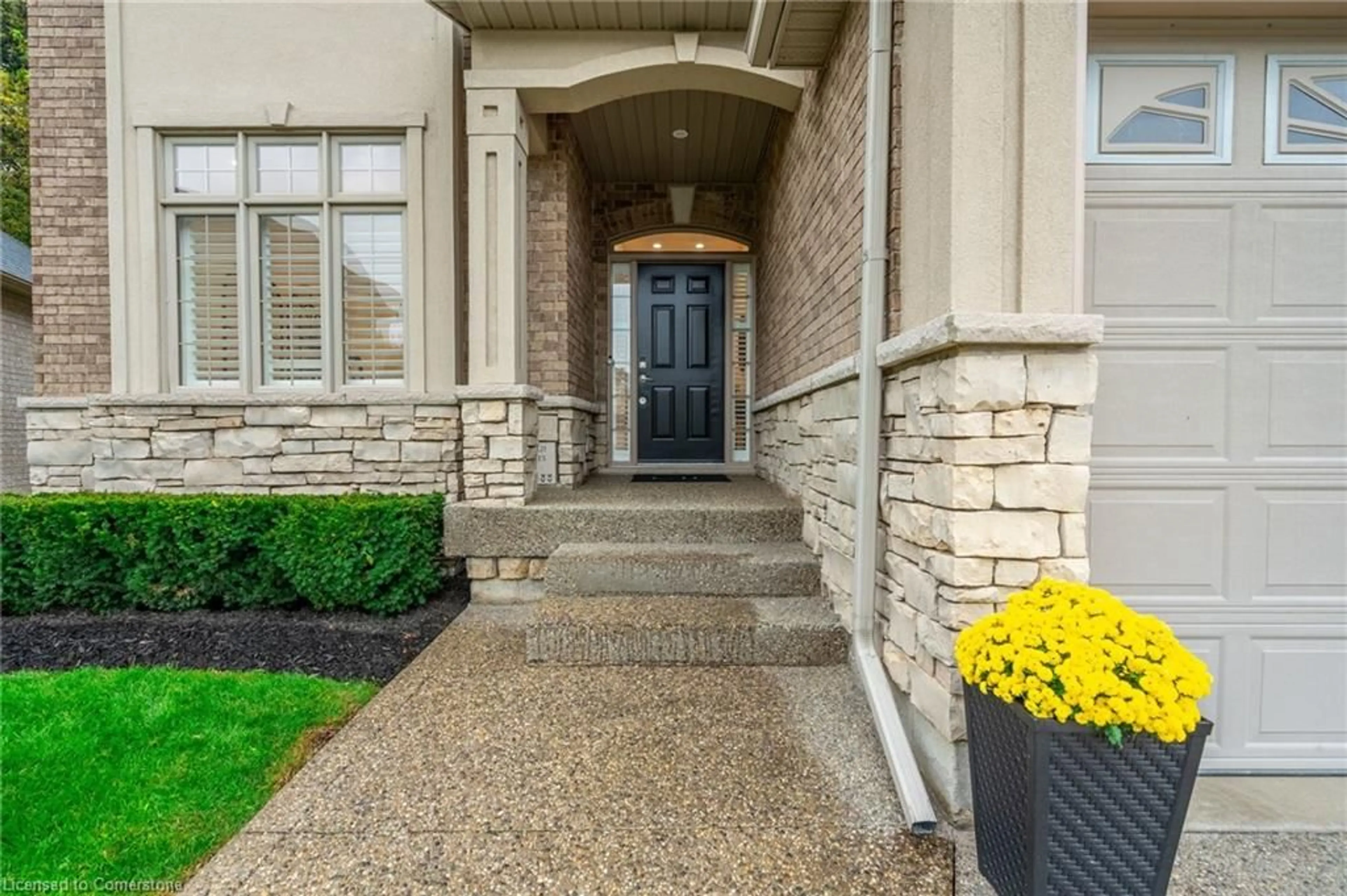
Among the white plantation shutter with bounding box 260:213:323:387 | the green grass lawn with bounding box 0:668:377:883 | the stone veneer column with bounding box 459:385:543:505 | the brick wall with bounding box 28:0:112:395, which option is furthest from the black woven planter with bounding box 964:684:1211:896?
the brick wall with bounding box 28:0:112:395

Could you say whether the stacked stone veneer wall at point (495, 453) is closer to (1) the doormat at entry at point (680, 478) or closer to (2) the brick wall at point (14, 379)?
(1) the doormat at entry at point (680, 478)

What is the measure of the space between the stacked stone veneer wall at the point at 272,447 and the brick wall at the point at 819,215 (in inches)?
90.4

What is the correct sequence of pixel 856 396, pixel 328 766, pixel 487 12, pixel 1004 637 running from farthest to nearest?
pixel 487 12
pixel 856 396
pixel 328 766
pixel 1004 637

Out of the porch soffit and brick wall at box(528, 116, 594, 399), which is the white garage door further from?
brick wall at box(528, 116, 594, 399)

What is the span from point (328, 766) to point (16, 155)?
12.6 meters

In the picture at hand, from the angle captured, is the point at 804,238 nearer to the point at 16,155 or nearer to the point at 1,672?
the point at 1,672

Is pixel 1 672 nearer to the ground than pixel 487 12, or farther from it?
nearer to the ground

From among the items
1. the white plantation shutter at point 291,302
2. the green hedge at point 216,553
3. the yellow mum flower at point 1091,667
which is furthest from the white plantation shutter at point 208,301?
the yellow mum flower at point 1091,667

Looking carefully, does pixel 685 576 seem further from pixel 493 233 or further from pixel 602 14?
pixel 602 14

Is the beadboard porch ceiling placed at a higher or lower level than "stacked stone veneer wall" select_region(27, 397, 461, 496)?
higher

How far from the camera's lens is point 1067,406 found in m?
1.76

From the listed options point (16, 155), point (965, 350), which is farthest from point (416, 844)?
point (16, 155)

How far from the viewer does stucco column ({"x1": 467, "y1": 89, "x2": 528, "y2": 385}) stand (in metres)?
3.57

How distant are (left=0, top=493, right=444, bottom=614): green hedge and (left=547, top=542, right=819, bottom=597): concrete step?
3.59 feet
